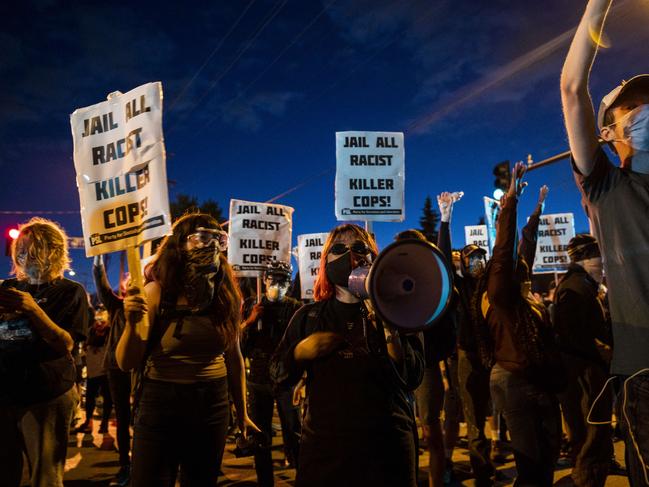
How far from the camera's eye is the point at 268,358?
17.0 ft

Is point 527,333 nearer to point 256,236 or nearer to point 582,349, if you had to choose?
point 582,349

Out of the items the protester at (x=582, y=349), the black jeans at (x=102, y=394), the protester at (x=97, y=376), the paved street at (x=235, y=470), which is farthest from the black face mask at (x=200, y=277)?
the black jeans at (x=102, y=394)

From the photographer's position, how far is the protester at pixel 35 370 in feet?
10.1

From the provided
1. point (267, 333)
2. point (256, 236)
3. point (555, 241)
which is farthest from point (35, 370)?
point (555, 241)

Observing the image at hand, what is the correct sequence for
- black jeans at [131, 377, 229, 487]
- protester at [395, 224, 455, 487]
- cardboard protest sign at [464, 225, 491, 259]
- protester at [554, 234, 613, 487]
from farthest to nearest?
1. cardboard protest sign at [464, 225, 491, 259]
2. protester at [554, 234, 613, 487]
3. protester at [395, 224, 455, 487]
4. black jeans at [131, 377, 229, 487]

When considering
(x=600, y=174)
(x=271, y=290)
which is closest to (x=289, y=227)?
(x=271, y=290)

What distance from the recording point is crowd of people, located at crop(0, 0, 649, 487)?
188 cm

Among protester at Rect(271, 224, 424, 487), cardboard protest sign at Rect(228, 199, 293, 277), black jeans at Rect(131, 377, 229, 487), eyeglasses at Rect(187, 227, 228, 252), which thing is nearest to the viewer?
protester at Rect(271, 224, 424, 487)

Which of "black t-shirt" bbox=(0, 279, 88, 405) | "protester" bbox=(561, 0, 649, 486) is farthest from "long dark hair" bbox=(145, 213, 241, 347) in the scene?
"protester" bbox=(561, 0, 649, 486)

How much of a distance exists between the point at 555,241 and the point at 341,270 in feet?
35.4

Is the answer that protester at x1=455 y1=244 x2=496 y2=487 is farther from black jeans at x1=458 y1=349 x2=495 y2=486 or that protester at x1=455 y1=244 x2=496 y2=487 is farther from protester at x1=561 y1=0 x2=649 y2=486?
protester at x1=561 y1=0 x2=649 y2=486

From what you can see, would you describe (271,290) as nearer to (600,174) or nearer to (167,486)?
(167,486)

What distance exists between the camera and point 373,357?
7.38ft

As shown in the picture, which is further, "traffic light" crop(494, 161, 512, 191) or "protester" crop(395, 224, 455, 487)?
"traffic light" crop(494, 161, 512, 191)
